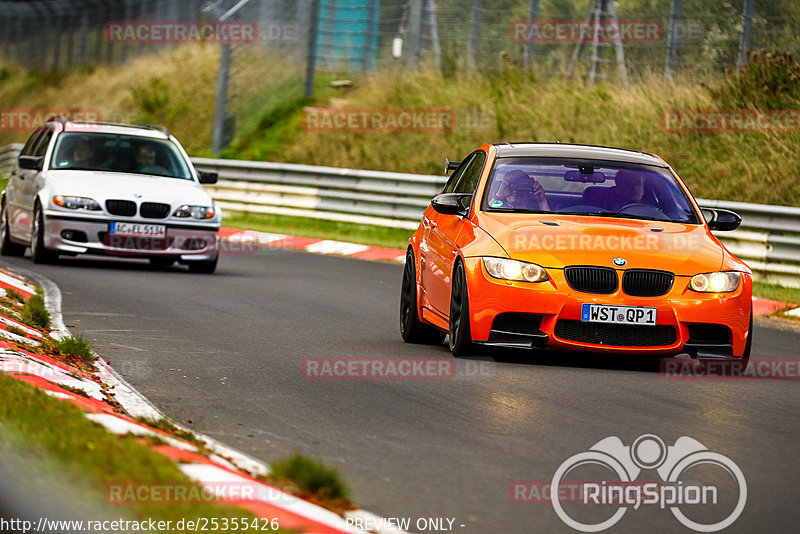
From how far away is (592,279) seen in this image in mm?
9195

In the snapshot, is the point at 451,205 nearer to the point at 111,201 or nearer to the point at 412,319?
the point at 412,319

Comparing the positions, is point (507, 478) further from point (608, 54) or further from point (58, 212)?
point (608, 54)

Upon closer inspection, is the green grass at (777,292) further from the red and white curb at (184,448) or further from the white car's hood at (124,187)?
the red and white curb at (184,448)

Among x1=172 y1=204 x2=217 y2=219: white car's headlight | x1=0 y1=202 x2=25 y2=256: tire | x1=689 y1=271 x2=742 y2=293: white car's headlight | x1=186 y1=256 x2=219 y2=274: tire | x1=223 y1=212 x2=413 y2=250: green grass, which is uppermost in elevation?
x1=689 y1=271 x2=742 y2=293: white car's headlight

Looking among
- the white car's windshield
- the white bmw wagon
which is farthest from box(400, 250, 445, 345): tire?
the white car's windshield

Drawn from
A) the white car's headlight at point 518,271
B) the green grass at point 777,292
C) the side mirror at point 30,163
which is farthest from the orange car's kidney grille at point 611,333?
the side mirror at point 30,163

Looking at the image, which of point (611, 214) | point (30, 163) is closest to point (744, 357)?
point (611, 214)

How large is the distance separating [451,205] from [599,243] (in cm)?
129

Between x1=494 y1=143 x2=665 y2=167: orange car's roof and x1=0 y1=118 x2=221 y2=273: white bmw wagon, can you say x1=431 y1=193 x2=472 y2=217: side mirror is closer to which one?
x1=494 y1=143 x2=665 y2=167: orange car's roof

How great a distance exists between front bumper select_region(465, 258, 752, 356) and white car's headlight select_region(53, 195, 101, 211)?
7823 millimetres

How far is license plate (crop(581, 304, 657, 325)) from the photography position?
9.10 metres

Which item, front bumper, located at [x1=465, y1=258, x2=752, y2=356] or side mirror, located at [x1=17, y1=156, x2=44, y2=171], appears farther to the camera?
side mirror, located at [x1=17, y1=156, x2=44, y2=171]

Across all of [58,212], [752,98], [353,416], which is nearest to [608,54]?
[752,98]

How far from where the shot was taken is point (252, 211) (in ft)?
89.1
